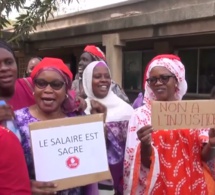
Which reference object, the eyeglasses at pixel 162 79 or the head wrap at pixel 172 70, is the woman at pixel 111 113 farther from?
the eyeglasses at pixel 162 79

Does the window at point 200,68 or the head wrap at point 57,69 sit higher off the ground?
the head wrap at point 57,69

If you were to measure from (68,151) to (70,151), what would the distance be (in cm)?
1

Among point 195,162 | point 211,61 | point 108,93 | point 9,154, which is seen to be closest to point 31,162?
point 9,154

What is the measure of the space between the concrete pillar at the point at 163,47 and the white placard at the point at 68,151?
20.7ft

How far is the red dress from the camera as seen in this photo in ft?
5.29

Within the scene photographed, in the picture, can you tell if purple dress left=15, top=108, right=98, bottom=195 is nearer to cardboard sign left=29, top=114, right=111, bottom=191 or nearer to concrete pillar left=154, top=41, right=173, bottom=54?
cardboard sign left=29, top=114, right=111, bottom=191

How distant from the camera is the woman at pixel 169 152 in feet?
8.16

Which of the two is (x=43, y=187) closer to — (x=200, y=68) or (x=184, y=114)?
(x=184, y=114)

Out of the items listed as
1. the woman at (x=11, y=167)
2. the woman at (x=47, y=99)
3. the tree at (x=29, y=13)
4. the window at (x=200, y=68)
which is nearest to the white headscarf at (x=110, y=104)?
the woman at (x=47, y=99)

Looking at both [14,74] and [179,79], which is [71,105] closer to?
[14,74]

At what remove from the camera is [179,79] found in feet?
8.77

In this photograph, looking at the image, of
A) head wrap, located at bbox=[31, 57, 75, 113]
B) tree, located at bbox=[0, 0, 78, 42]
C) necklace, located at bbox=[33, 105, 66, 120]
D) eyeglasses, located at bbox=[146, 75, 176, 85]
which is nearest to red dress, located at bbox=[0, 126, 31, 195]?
necklace, located at bbox=[33, 105, 66, 120]

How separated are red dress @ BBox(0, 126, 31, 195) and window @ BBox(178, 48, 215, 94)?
6719 mm

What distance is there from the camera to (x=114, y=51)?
25.7 ft
